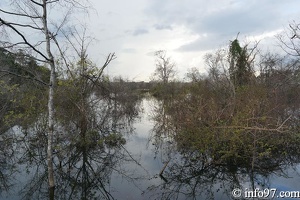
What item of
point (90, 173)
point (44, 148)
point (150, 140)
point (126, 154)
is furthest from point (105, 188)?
point (150, 140)

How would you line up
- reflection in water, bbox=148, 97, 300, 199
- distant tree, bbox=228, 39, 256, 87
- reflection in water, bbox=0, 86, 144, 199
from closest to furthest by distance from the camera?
reflection in water, bbox=148, 97, 300, 199
reflection in water, bbox=0, 86, 144, 199
distant tree, bbox=228, 39, 256, 87

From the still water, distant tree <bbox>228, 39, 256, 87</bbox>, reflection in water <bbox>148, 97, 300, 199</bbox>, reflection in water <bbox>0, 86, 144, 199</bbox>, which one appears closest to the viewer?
the still water

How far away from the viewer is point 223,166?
1065cm

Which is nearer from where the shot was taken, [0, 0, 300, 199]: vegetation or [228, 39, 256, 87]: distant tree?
[0, 0, 300, 199]: vegetation

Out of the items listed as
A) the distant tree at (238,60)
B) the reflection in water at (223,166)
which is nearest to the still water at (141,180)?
the reflection in water at (223,166)

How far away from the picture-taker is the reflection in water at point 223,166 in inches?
356

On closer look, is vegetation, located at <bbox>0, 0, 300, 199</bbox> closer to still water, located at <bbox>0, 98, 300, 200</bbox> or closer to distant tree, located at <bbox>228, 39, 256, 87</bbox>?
still water, located at <bbox>0, 98, 300, 200</bbox>

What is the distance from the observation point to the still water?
28.8 ft

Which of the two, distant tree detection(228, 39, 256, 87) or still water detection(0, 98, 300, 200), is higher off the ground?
distant tree detection(228, 39, 256, 87)

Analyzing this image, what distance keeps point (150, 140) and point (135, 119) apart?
10197 mm

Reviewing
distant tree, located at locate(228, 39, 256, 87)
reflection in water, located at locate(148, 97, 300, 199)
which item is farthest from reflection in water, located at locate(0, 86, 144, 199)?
distant tree, located at locate(228, 39, 256, 87)

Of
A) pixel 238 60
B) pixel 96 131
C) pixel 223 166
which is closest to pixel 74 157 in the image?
pixel 96 131

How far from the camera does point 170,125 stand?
46.3 ft

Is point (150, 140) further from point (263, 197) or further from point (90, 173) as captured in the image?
point (263, 197)
